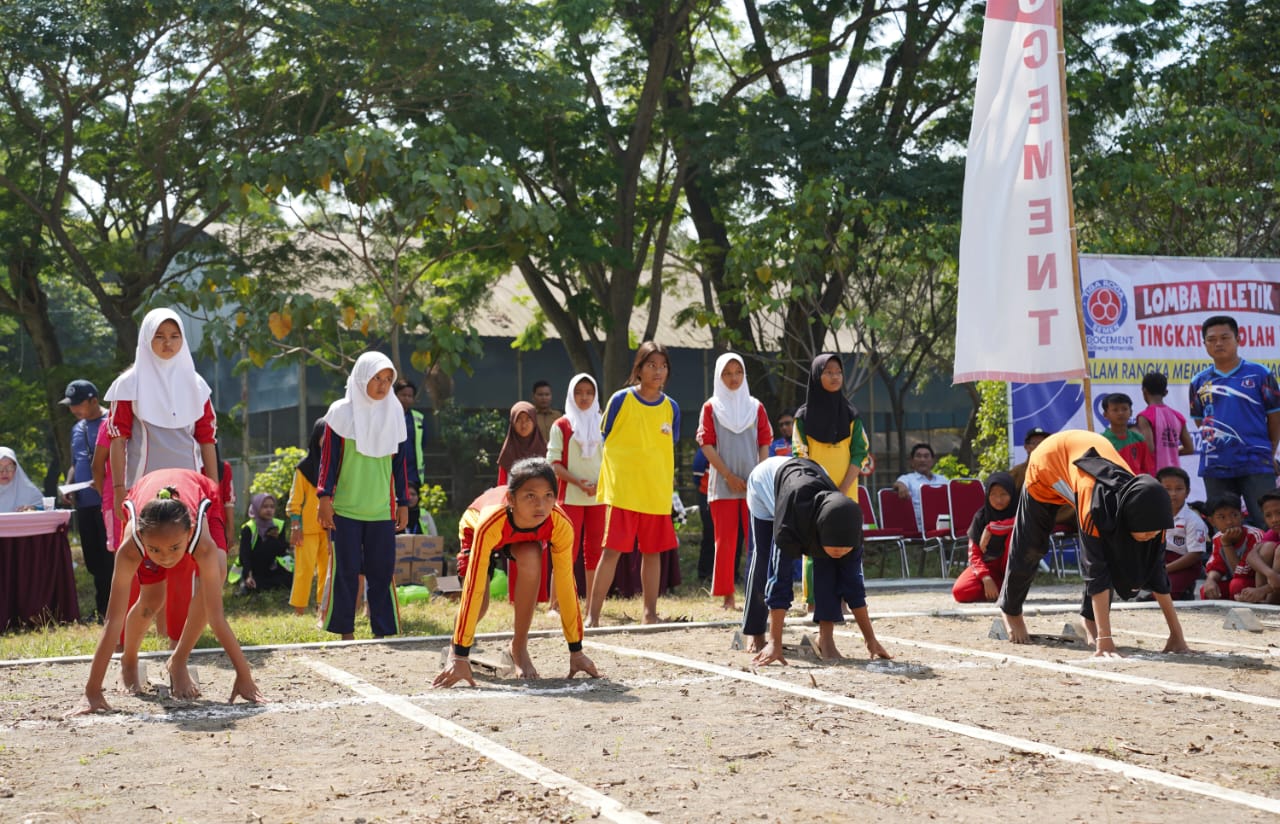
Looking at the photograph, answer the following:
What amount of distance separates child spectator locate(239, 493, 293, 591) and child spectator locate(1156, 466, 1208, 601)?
8338 millimetres

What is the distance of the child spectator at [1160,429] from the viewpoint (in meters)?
12.6

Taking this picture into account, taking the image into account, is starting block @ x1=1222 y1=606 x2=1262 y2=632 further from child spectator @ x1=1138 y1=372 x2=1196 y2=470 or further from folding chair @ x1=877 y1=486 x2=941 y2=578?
folding chair @ x1=877 y1=486 x2=941 y2=578

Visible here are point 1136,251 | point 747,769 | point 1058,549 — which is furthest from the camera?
point 1136,251

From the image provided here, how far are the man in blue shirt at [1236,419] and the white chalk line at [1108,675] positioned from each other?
12.0 feet

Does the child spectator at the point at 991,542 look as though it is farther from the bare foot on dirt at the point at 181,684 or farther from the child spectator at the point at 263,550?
the child spectator at the point at 263,550

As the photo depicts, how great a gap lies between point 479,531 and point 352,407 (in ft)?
7.62

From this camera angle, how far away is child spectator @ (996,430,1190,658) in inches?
282

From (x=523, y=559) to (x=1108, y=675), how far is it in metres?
3.02

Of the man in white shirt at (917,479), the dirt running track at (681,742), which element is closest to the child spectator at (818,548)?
the dirt running track at (681,742)

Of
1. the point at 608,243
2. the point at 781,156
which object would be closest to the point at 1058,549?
the point at 781,156

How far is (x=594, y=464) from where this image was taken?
11.3 m

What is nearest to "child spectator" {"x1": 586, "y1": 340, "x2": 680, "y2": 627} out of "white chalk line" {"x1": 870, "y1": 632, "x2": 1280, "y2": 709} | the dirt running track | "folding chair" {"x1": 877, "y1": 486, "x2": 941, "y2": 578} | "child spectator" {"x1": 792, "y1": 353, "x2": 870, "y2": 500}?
"child spectator" {"x1": 792, "y1": 353, "x2": 870, "y2": 500}

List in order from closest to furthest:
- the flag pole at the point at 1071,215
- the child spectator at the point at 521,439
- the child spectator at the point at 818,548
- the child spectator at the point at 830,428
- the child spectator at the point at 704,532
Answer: the child spectator at the point at 818,548 → the child spectator at the point at 830,428 → the flag pole at the point at 1071,215 → the child spectator at the point at 521,439 → the child spectator at the point at 704,532

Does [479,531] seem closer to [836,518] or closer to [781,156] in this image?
[836,518]
